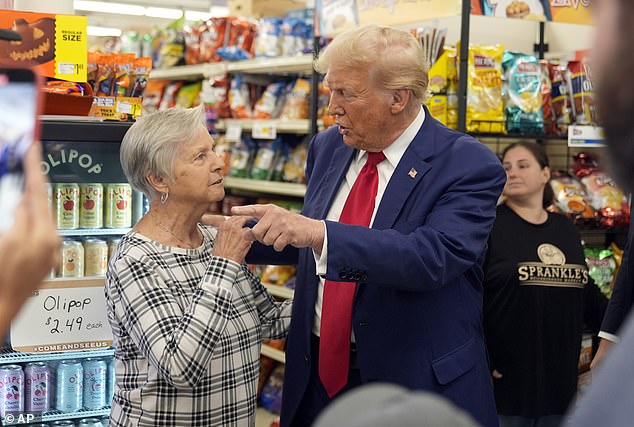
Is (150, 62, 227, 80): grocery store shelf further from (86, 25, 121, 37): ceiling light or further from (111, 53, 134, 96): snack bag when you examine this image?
(86, 25, 121, 37): ceiling light

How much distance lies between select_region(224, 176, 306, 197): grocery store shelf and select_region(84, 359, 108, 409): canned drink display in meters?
2.46

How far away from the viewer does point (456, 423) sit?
0.82 m

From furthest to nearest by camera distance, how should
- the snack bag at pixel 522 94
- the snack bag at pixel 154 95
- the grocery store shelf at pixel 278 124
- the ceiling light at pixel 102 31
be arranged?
the ceiling light at pixel 102 31
the snack bag at pixel 154 95
the grocery store shelf at pixel 278 124
the snack bag at pixel 522 94

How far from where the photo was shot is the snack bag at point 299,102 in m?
5.48

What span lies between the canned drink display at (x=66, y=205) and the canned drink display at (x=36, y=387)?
0.48m

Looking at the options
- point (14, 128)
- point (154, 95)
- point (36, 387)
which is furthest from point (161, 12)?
point (14, 128)

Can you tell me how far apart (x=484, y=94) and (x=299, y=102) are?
5.48ft

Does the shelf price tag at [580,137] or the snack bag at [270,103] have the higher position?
the snack bag at [270,103]

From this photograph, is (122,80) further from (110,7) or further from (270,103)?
(110,7)

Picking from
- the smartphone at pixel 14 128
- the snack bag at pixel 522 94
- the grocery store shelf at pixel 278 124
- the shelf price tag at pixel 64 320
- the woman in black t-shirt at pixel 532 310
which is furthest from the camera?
the grocery store shelf at pixel 278 124

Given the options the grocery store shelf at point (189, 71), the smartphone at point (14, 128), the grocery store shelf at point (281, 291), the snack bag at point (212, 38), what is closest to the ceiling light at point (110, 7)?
the grocery store shelf at point (189, 71)

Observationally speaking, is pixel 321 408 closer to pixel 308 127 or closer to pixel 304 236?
pixel 304 236

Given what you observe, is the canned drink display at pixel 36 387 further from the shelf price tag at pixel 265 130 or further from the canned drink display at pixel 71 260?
the shelf price tag at pixel 265 130

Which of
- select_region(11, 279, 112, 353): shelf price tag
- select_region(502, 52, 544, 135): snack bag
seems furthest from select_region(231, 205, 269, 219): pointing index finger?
select_region(502, 52, 544, 135): snack bag
